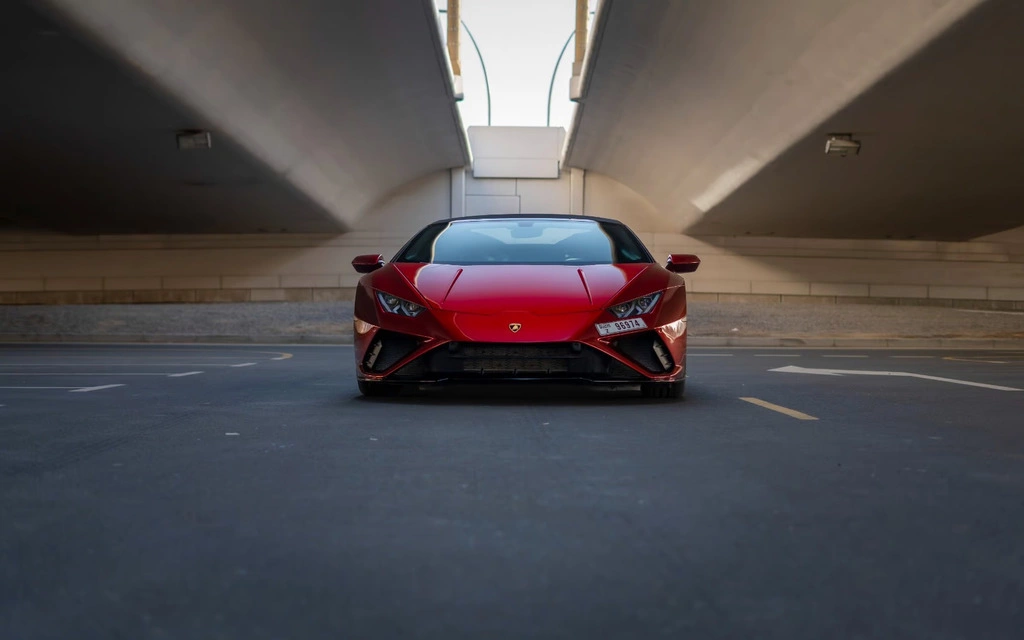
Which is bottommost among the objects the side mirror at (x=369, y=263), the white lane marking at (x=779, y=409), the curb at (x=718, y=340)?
the curb at (x=718, y=340)

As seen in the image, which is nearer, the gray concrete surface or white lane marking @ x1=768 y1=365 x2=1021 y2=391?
white lane marking @ x1=768 y1=365 x2=1021 y2=391

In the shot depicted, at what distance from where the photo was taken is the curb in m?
20.5

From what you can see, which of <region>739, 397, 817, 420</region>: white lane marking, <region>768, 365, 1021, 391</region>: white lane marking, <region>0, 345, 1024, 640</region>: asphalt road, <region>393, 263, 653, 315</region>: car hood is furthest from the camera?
<region>768, 365, 1021, 391</region>: white lane marking

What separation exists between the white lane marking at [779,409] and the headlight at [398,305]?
2322 millimetres

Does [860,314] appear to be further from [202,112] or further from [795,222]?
[202,112]

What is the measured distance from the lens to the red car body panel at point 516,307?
670cm

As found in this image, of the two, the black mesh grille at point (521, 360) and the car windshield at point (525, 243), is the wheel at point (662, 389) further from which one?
the car windshield at point (525, 243)

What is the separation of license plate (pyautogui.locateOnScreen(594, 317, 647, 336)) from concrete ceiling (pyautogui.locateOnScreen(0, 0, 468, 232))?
27.4 feet

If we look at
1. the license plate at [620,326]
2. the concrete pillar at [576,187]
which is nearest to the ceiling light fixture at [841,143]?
the concrete pillar at [576,187]

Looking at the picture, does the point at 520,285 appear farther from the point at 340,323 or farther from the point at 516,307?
the point at 340,323

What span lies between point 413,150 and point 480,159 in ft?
15.1

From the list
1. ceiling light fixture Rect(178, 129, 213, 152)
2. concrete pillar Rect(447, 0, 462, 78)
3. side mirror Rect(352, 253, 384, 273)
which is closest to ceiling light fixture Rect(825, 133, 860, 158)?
concrete pillar Rect(447, 0, 462, 78)

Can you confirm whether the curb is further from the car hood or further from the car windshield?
the car hood

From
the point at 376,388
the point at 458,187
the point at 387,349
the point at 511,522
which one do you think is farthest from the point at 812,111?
the point at 511,522
